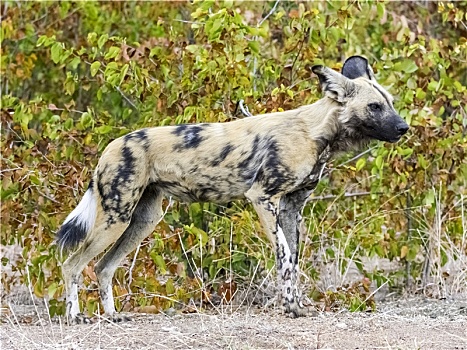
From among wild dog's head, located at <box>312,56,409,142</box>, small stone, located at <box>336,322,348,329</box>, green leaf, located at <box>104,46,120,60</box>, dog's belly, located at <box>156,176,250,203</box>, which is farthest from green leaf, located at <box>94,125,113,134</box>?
small stone, located at <box>336,322,348,329</box>

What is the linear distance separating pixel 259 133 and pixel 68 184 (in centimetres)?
169

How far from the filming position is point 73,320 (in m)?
5.52

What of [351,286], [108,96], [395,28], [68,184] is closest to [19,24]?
[108,96]

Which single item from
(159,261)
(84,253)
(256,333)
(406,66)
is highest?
(406,66)

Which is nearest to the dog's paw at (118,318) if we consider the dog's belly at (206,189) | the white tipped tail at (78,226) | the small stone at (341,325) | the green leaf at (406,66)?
the white tipped tail at (78,226)

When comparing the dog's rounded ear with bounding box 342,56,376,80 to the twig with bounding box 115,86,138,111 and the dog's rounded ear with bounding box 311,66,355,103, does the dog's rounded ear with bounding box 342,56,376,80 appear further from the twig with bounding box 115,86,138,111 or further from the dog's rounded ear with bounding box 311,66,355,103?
the twig with bounding box 115,86,138,111

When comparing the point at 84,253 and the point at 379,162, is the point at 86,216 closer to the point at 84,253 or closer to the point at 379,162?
the point at 84,253

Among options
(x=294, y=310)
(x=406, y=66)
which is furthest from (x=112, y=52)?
(x=294, y=310)

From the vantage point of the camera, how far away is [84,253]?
18.6 feet

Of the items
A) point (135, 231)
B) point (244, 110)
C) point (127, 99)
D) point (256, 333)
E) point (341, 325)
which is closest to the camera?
point (256, 333)

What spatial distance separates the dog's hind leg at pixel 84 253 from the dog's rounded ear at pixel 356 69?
1.55 m

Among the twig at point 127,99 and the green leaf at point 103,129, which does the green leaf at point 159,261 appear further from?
the twig at point 127,99

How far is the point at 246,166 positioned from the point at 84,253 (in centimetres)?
107

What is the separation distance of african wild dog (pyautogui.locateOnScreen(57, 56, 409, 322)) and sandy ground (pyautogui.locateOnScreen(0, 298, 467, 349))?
278 mm
